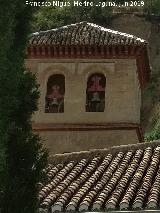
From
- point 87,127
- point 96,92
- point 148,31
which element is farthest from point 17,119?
point 148,31

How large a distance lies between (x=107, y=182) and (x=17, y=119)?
485cm

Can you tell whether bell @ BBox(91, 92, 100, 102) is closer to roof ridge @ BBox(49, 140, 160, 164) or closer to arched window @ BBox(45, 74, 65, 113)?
arched window @ BBox(45, 74, 65, 113)

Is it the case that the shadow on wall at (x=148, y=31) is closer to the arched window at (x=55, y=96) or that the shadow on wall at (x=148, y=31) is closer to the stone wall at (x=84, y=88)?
the arched window at (x=55, y=96)

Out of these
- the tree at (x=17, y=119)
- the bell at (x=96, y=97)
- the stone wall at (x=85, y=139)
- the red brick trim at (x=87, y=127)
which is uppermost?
the tree at (x=17, y=119)

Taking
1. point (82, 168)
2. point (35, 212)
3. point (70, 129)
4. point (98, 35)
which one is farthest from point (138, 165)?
point (98, 35)

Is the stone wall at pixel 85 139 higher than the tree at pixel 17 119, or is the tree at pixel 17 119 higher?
the tree at pixel 17 119

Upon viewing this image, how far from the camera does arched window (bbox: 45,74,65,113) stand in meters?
27.0

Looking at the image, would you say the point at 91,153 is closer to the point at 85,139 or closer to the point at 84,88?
the point at 85,139

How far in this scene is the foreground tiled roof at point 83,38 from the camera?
1069 inches

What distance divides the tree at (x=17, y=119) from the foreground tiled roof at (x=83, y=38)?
16.4 m

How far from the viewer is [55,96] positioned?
27016mm

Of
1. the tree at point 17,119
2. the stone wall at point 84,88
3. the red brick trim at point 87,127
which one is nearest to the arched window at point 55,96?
the stone wall at point 84,88

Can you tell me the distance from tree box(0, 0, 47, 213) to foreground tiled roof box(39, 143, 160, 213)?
116 inches

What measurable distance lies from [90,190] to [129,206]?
1.29m
